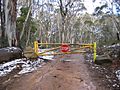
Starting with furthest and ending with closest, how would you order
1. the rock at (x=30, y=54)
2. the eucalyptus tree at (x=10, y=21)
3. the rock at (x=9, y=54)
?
the eucalyptus tree at (x=10, y=21) → the rock at (x=30, y=54) → the rock at (x=9, y=54)

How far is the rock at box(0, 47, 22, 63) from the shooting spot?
15.7m

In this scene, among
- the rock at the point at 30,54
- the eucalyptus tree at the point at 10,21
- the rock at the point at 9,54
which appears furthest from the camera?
the eucalyptus tree at the point at 10,21

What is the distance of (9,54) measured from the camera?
53.3ft

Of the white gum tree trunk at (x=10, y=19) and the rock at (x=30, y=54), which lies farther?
the white gum tree trunk at (x=10, y=19)

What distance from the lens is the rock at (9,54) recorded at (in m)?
15.7

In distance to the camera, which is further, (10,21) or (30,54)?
(10,21)

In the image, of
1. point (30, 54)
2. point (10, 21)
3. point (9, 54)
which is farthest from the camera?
point (10, 21)

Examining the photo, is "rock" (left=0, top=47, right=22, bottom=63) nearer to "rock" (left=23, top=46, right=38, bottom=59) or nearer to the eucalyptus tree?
"rock" (left=23, top=46, right=38, bottom=59)

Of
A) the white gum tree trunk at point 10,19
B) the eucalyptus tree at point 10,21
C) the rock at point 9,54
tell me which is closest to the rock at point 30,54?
the rock at point 9,54

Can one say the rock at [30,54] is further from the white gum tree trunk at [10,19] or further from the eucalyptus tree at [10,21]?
the white gum tree trunk at [10,19]

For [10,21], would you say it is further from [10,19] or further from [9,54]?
[9,54]

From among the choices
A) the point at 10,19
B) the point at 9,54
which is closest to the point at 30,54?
the point at 10,19

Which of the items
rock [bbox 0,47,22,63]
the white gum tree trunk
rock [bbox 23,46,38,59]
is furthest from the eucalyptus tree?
rock [bbox 0,47,22,63]

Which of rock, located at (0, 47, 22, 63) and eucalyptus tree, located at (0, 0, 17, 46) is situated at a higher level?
eucalyptus tree, located at (0, 0, 17, 46)
